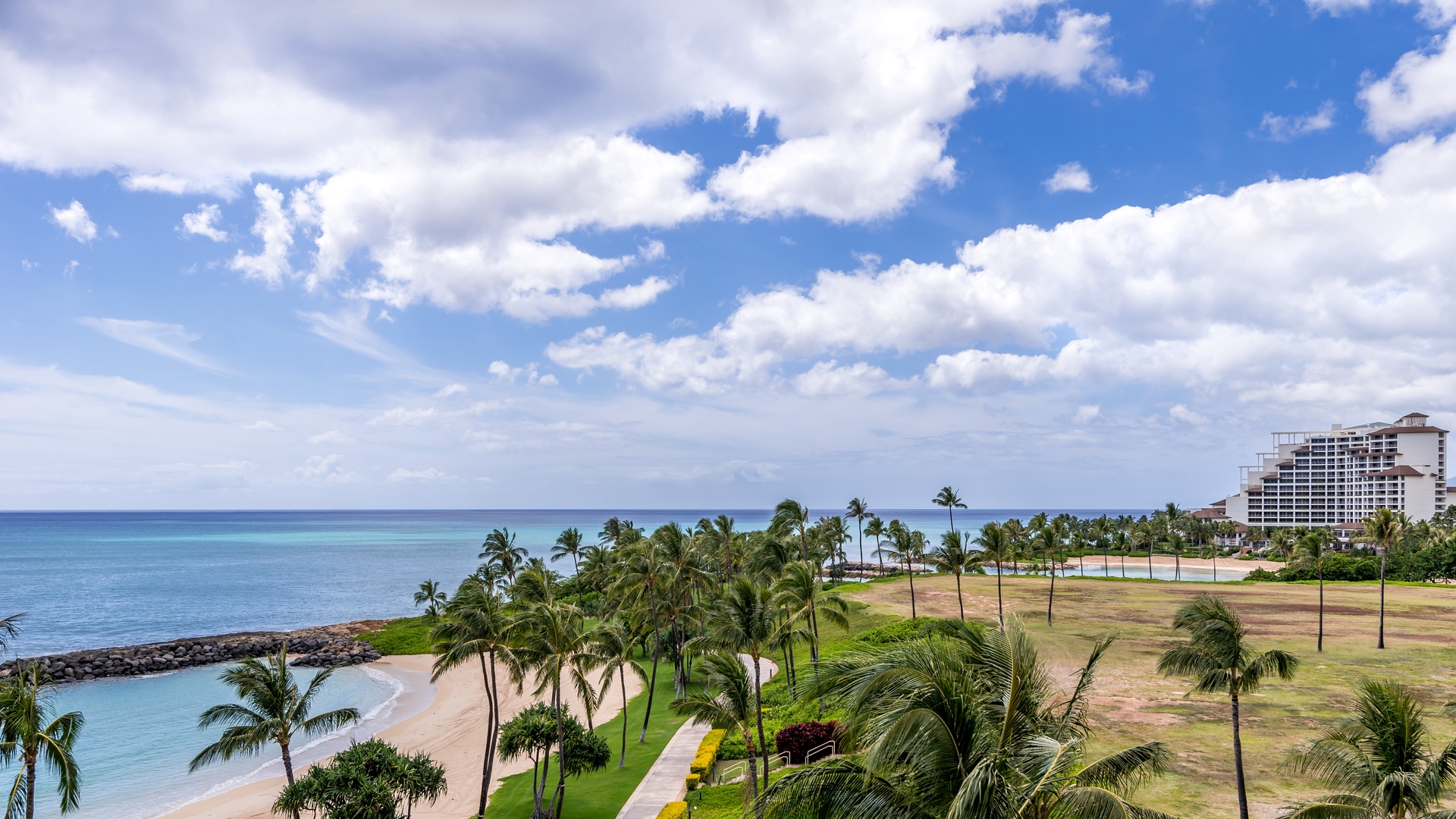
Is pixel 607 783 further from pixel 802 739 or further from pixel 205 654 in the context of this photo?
pixel 205 654

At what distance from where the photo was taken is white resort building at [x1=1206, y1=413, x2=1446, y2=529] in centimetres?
15338

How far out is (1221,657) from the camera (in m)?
21.5

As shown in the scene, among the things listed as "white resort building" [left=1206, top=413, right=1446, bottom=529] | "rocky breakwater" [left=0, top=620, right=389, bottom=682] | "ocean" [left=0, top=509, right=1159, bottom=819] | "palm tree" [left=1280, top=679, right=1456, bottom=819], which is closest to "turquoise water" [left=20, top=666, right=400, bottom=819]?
"ocean" [left=0, top=509, right=1159, bottom=819]

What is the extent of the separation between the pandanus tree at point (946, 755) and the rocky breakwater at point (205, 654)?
65.4 meters

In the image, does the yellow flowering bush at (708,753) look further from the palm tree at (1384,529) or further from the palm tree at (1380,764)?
the palm tree at (1384,529)

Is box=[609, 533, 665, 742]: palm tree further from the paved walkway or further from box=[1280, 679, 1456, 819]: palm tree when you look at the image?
box=[1280, 679, 1456, 819]: palm tree

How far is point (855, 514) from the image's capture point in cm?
9406

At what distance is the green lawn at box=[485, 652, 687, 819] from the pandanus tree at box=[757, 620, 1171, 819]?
23132 mm

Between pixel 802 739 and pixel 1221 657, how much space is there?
1683 centimetres

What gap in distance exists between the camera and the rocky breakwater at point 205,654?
200 feet

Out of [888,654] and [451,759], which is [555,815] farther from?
[888,654]

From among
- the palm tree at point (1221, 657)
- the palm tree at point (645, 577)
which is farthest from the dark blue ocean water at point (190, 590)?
the palm tree at point (1221, 657)

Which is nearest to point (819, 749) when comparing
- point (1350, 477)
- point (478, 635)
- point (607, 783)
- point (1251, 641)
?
point (607, 783)

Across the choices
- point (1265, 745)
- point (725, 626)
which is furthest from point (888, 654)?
point (1265, 745)
